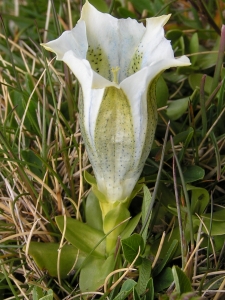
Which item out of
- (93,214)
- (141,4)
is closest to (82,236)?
(93,214)

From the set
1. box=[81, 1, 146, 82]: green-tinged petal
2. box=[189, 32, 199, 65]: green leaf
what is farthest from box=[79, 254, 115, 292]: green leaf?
box=[189, 32, 199, 65]: green leaf

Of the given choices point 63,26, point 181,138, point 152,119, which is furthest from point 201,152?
point 63,26

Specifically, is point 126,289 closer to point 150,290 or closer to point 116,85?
point 150,290

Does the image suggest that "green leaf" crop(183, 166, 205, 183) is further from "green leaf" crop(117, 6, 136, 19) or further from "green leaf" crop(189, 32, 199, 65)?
"green leaf" crop(117, 6, 136, 19)

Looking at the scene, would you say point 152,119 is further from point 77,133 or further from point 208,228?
point 77,133

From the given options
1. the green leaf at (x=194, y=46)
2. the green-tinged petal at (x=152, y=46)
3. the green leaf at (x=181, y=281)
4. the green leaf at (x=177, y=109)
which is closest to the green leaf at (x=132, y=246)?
the green leaf at (x=181, y=281)

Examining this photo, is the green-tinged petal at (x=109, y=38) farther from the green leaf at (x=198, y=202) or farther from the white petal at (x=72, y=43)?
the green leaf at (x=198, y=202)

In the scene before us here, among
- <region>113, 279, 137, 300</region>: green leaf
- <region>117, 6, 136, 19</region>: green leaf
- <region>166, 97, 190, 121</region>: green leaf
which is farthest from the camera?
<region>117, 6, 136, 19</region>: green leaf
